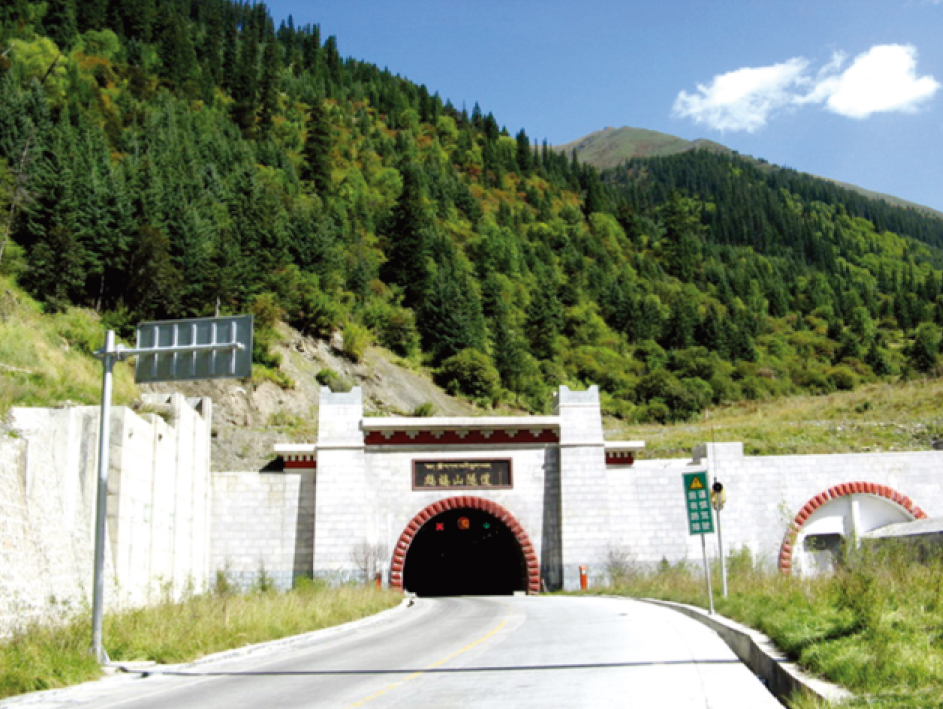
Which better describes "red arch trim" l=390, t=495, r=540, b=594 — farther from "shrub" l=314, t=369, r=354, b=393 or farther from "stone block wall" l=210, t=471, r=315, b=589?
"shrub" l=314, t=369, r=354, b=393

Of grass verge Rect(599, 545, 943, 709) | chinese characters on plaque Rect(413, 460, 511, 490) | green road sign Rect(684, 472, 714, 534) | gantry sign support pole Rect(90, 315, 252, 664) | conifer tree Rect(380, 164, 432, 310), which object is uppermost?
conifer tree Rect(380, 164, 432, 310)

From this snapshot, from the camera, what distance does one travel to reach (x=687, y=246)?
13162cm

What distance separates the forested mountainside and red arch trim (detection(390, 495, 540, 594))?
1952 centimetres

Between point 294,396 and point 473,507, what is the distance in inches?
746

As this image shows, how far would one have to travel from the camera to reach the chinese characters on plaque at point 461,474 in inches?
1303

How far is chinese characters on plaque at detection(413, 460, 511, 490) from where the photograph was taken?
3309 cm

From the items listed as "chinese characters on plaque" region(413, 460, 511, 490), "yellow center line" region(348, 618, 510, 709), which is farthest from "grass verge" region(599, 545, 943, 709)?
"chinese characters on plaque" region(413, 460, 511, 490)

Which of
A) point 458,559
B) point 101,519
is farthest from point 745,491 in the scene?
point 101,519

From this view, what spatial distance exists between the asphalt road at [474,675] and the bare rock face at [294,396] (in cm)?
2092

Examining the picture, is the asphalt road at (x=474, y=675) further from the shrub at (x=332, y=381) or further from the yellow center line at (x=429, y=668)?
the shrub at (x=332, y=381)

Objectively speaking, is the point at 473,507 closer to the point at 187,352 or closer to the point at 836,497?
the point at 836,497

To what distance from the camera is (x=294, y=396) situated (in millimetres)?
49062

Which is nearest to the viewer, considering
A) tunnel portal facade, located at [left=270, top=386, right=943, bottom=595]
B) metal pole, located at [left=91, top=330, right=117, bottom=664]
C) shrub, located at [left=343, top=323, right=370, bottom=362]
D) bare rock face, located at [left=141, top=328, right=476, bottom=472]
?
metal pole, located at [left=91, top=330, right=117, bottom=664]

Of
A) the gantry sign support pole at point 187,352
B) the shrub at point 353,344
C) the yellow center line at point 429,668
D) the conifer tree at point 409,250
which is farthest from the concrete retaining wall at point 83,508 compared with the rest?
the conifer tree at point 409,250
